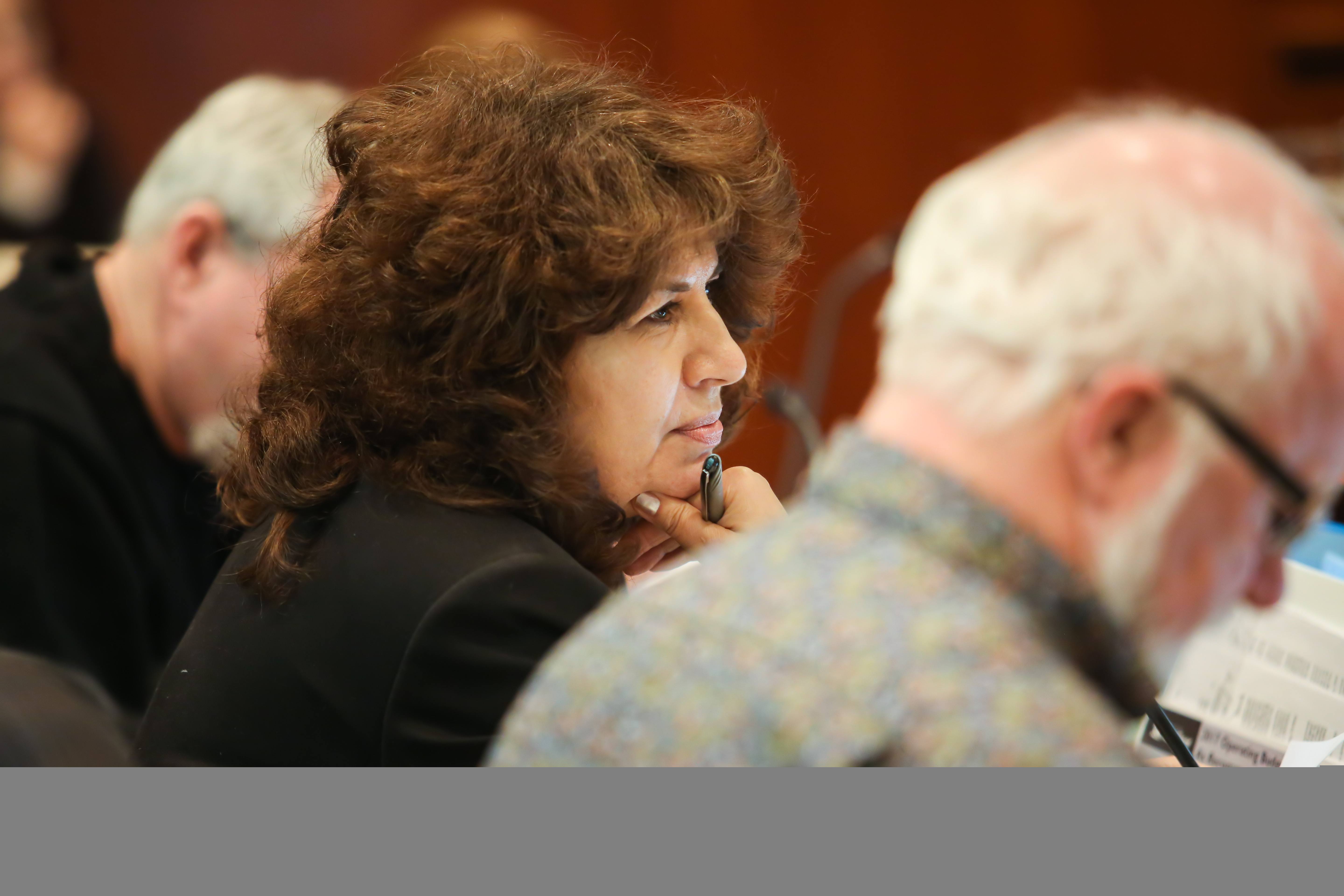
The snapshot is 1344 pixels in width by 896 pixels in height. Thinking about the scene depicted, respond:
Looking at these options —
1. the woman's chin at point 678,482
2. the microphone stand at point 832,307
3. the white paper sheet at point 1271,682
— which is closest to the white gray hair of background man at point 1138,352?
the white paper sheet at point 1271,682

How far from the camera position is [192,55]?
4531mm

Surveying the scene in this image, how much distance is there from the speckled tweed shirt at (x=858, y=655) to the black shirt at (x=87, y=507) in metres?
1.25

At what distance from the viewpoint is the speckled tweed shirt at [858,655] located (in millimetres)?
736

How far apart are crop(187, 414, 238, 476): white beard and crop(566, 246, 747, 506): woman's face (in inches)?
34.9

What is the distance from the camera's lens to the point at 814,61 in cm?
459

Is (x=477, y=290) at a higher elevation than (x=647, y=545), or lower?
higher

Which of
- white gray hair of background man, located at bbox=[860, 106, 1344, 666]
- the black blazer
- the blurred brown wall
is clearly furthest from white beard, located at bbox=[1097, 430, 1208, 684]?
the blurred brown wall

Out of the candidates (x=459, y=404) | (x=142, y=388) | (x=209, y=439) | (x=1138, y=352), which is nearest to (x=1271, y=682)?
(x=1138, y=352)

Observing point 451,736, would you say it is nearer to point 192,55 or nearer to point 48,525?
point 48,525

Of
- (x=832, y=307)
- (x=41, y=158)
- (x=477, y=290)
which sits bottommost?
(x=832, y=307)

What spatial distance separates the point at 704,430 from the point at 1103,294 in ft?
2.33

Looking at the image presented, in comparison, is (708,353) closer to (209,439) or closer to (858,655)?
(858,655)

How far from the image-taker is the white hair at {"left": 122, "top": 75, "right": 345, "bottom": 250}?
221 centimetres

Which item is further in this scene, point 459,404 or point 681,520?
point 681,520
